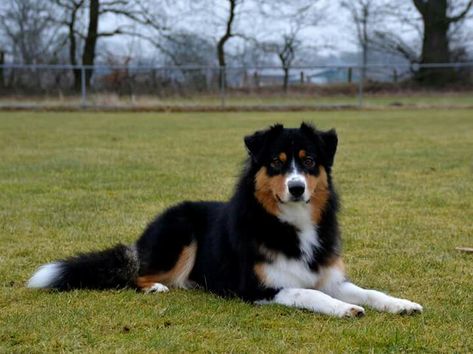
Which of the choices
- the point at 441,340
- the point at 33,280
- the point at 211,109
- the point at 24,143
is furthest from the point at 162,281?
the point at 211,109

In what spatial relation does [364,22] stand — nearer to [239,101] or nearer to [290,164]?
[239,101]

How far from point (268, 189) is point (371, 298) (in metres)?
1.05

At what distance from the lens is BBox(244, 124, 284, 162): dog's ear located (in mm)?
4723

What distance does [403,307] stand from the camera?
4414 mm

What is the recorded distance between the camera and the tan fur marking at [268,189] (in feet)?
15.0

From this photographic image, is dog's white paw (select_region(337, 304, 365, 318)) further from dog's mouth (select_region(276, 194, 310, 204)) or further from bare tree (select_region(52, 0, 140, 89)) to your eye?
bare tree (select_region(52, 0, 140, 89))

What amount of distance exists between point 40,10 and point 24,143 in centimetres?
2869

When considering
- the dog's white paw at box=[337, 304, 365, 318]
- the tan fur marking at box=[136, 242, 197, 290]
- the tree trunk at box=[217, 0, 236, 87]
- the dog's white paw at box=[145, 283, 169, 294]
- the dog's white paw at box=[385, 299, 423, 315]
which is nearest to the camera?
the dog's white paw at box=[337, 304, 365, 318]

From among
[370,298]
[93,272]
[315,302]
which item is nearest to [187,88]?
[93,272]

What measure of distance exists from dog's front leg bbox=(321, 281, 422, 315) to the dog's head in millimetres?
611

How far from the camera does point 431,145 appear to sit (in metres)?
16.6

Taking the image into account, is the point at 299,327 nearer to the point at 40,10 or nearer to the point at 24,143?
the point at 24,143

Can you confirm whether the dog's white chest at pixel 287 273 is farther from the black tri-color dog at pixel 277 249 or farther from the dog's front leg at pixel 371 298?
the dog's front leg at pixel 371 298

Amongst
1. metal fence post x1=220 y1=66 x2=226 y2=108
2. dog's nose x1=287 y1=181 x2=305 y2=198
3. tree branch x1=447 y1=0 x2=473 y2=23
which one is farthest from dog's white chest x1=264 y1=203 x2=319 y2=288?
tree branch x1=447 y1=0 x2=473 y2=23
